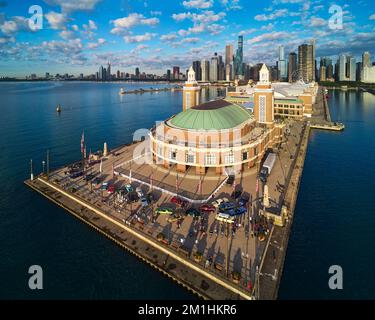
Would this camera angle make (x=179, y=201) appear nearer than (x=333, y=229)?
No

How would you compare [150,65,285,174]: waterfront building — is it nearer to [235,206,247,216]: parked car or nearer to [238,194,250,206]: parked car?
[238,194,250,206]: parked car

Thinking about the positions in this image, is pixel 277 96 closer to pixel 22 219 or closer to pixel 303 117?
pixel 303 117

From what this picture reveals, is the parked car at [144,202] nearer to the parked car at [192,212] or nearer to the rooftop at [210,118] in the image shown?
the parked car at [192,212]

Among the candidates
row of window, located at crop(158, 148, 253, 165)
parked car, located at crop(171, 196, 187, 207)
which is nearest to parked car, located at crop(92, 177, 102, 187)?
row of window, located at crop(158, 148, 253, 165)

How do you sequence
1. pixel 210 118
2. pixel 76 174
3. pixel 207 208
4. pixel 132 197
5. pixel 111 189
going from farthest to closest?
1. pixel 210 118
2. pixel 76 174
3. pixel 111 189
4. pixel 132 197
5. pixel 207 208

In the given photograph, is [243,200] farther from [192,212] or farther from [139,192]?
[139,192]

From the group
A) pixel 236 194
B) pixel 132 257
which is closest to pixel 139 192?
pixel 132 257

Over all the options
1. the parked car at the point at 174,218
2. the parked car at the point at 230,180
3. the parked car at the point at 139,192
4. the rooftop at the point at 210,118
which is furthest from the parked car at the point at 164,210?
the rooftop at the point at 210,118

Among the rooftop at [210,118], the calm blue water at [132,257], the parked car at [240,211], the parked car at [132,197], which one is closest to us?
the calm blue water at [132,257]

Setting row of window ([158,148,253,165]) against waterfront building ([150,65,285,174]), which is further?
waterfront building ([150,65,285,174])
